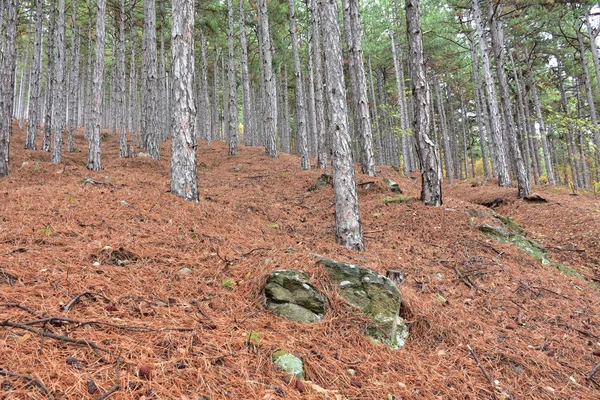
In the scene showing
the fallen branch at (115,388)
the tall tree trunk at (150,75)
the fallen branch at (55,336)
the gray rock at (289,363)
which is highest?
the tall tree trunk at (150,75)

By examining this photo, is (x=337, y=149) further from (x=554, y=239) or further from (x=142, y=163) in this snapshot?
(x=142, y=163)

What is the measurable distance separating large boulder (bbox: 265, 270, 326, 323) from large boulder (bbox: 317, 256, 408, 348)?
39cm

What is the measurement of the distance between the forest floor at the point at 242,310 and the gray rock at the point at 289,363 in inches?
2.5

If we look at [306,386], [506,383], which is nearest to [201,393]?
[306,386]

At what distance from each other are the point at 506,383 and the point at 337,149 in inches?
154

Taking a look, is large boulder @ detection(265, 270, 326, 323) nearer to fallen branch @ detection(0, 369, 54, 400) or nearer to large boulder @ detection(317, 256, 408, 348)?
large boulder @ detection(317, 256, 408, 348)

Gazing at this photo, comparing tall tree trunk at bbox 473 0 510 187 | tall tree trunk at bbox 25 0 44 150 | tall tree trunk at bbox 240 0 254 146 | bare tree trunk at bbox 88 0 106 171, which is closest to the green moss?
tall tree trunk at bbox 473 0 510 187

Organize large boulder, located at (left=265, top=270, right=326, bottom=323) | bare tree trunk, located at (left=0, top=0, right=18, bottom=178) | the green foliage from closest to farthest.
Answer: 1. large boulder, located at (left=265, top=270, right=326, bottom=323)
2. the green foliage
3. bare tree trunk, located at (left=0, top=0, right=18, bottom=178)

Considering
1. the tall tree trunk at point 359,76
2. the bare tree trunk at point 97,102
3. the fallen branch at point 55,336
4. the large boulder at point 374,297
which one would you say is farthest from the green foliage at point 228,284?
the tall tree trunk at point 359,76

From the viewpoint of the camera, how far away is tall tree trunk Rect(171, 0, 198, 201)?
661cm

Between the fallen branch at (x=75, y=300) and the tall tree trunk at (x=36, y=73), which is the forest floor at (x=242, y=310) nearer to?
the fallen branch at (x=75, y=300)

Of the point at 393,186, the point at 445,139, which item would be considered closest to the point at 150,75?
the point at 393,186

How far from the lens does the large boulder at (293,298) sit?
3.10m

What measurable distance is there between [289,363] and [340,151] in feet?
12.7
